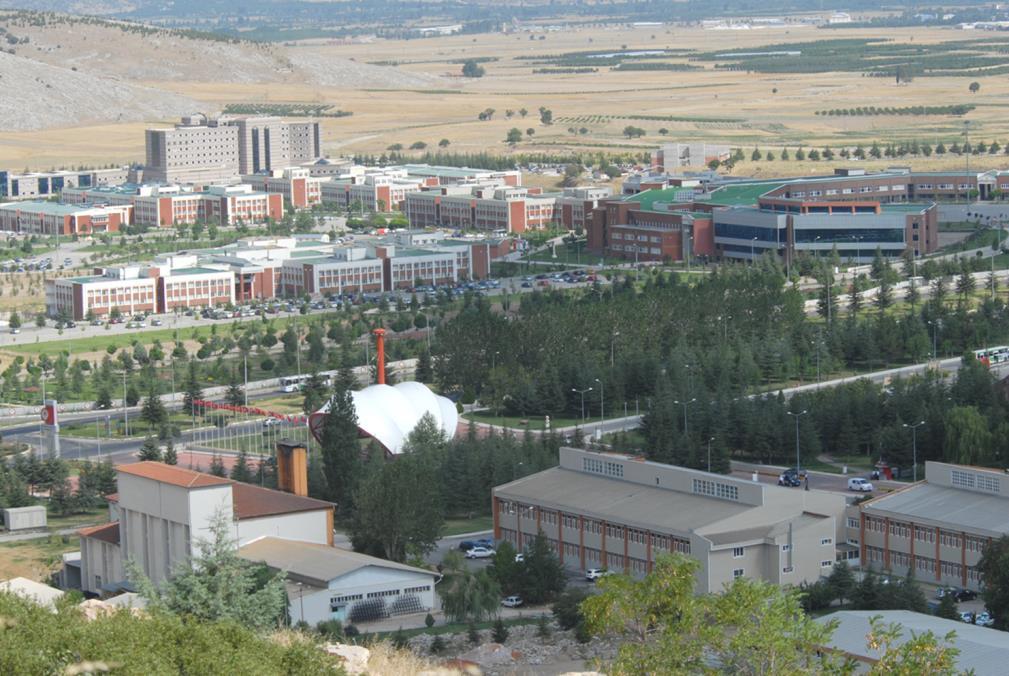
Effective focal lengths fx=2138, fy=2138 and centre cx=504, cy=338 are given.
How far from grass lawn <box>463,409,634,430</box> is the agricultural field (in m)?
41.5

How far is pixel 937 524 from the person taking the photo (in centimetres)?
2566

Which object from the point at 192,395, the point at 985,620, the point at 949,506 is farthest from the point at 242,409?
the point at 985,620

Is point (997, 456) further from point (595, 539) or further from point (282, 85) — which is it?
point (282, 85)

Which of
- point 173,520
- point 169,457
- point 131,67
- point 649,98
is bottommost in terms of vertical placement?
point 169,457

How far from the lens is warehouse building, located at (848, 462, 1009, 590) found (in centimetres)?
2531

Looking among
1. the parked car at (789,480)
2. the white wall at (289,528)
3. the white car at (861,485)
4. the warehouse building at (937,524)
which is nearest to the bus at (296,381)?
the parked car at (789,480)

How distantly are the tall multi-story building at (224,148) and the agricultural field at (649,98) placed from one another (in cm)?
704

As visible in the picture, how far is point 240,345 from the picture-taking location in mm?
44688

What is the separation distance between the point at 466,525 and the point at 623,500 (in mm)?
3398

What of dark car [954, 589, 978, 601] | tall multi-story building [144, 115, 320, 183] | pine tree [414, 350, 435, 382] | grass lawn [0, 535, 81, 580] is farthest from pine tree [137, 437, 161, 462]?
tall multi-story building [144, 115, 320, 183]

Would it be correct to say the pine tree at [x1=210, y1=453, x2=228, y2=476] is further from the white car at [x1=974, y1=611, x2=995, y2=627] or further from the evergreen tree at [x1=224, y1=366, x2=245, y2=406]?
the white car at [x1=974, y1=611, x2=995, y2=627]

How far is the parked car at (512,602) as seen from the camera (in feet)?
80.8

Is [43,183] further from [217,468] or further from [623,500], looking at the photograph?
[623,500]

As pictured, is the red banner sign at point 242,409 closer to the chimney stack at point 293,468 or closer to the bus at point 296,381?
the bus at point 296,381
